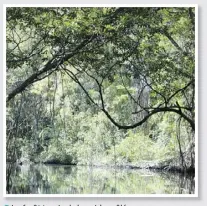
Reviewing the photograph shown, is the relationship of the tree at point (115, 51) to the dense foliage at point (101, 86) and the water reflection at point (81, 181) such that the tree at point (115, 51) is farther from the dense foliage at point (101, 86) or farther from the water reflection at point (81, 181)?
the water reflection at point (81, 181)

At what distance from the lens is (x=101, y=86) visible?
3207 mm

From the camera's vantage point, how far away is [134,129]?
3.19m

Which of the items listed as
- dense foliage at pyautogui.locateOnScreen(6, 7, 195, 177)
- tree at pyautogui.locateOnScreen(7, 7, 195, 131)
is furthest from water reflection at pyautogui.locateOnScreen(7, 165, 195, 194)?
tree at pyautogui.locateOnScreen(7, 7, 195, 131)

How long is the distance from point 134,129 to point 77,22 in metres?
0.91

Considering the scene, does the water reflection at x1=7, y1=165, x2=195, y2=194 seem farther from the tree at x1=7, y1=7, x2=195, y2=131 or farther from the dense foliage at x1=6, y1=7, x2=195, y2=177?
the tree at x1=7, y1=7, x2=195, y2=131

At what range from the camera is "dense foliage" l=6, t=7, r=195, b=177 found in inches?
124

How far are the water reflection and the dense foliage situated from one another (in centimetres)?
7

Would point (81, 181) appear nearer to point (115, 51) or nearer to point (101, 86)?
point (101, 86)

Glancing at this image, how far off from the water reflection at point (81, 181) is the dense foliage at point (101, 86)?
73mm

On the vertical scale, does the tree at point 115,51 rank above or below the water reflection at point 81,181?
above

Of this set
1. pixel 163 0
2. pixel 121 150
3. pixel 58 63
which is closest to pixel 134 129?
pixel 121 150

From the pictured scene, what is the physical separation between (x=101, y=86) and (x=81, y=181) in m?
0.72

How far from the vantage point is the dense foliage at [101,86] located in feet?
10.3

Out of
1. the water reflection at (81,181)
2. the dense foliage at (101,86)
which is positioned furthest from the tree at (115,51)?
the water reflection at (81,181)
